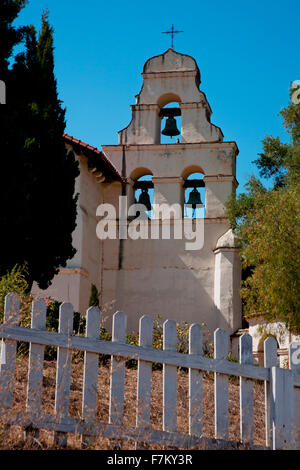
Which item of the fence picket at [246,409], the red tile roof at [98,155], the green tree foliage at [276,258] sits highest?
the red tile roof at [98,155]

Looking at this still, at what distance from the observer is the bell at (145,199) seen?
21562mm

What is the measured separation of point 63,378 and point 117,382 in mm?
486

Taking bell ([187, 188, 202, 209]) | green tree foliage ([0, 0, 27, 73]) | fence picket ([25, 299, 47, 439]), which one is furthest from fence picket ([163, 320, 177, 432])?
bell ([187, 188, 202, 209])

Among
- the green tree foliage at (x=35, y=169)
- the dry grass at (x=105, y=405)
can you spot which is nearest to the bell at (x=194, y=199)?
the green tree foliage at (x=35, y=169)

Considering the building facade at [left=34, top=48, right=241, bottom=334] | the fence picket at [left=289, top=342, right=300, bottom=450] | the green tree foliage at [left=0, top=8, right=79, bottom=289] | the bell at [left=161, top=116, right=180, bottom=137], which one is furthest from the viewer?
the bell at [left=161, top=116, right=180, bottom=137]

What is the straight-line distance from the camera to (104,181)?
21.7 meters

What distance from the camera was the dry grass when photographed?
18.7 feet

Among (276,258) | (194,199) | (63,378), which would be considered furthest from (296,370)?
(194,199)

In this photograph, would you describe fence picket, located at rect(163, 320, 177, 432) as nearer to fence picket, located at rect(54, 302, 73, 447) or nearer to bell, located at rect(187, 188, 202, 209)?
fence picket, located at rect(54, 302, 73, 447)

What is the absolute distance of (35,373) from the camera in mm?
5762

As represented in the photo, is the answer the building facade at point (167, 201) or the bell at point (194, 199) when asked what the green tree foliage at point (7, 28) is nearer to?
the building facade at point (167, 201)

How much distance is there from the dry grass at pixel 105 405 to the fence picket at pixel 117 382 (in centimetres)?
22

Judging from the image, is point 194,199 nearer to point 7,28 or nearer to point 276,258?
point 276,258
